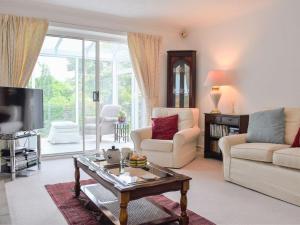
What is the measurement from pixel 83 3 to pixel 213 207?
10.9 feet

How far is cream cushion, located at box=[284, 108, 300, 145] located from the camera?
137 inches

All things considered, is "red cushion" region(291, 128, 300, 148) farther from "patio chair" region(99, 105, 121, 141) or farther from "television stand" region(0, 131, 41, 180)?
"patio chair" region(99, 105, 121, 141)

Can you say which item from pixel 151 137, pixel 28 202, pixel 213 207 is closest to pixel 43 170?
pixel 28 202

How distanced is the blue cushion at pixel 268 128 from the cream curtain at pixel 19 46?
3310mm

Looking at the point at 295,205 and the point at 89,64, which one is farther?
the point at 89,64

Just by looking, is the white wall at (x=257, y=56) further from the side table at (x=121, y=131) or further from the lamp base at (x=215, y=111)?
the side table at (x=121, y=131)

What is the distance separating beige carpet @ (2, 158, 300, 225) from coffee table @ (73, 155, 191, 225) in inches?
14.7

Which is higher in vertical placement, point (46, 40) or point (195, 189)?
point (46, 40)

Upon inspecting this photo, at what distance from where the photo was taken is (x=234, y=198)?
117 inches

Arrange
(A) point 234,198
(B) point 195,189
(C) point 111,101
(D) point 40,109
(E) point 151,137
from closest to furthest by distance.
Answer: (A) point 234,198 → (B) point 195,189 → (D) point 40,109 → (E) point 151,137 → (C) point 111,101

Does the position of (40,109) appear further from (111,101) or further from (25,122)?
(111,101)

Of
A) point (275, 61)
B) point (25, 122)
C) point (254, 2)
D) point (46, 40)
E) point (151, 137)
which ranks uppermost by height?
point (254, 2)

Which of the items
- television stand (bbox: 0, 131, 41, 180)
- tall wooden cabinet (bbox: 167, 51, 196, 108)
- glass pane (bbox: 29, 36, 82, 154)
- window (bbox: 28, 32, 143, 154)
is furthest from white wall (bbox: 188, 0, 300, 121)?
television stand (bbox: 0, 131, 41, 180)

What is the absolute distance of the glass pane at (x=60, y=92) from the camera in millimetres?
4711
